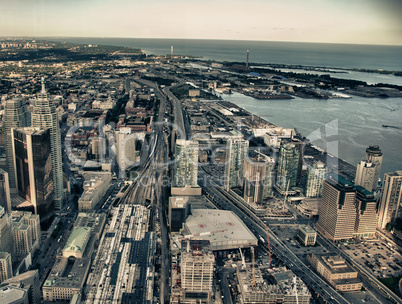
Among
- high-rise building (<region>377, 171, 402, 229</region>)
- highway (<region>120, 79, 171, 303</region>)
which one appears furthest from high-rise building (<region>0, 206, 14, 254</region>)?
high-rise building (<region>377, 171, 402, 229</region>)

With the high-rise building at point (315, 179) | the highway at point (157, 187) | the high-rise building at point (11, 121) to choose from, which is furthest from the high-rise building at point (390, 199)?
the high-rise building at point (11, 121)

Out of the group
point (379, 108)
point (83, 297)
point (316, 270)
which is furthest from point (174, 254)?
point (379, 108)

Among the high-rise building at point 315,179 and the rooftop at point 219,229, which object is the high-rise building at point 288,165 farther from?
the rooftop at point 219,229

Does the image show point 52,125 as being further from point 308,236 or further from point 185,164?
point 308,236

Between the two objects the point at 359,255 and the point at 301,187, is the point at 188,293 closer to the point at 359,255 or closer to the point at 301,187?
the point at 359,255

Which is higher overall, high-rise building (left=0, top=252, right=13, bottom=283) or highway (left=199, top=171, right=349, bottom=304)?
high-rise building (left=0, top=252, right=13, bottom=283)

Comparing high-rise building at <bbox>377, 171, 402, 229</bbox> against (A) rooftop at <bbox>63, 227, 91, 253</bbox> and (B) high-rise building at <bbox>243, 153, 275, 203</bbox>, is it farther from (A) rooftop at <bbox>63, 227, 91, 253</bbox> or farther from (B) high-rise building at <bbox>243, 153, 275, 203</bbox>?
(A) rooftop at <bbox>63, 227, 91, 253</bbox>

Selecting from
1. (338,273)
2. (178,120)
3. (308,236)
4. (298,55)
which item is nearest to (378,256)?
(308,236)
